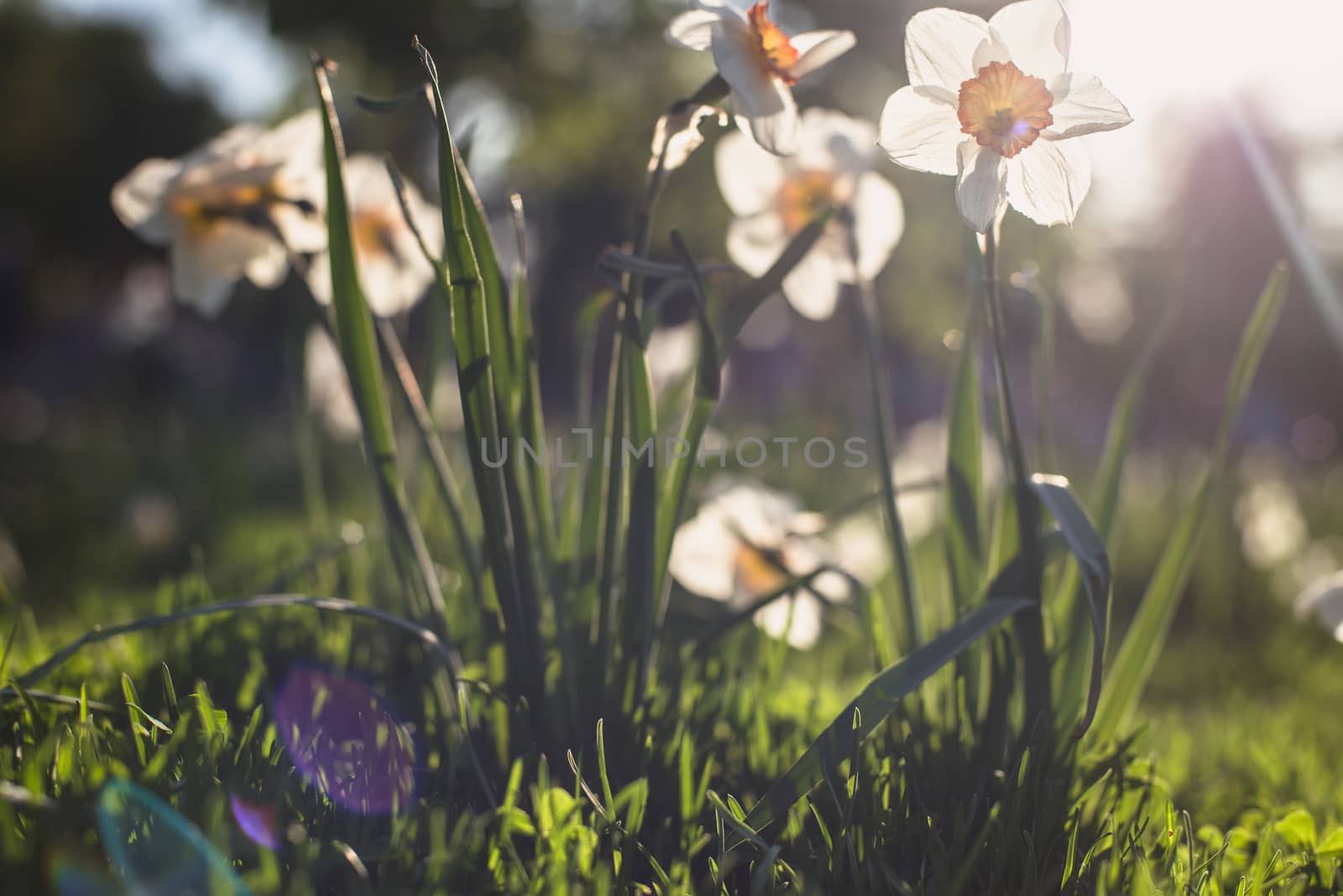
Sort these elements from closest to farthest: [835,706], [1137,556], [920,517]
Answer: [835,706], [920,517], [1137,556]

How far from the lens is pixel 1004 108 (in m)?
0.89

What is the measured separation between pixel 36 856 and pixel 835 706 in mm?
940

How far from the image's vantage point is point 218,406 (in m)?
5.30

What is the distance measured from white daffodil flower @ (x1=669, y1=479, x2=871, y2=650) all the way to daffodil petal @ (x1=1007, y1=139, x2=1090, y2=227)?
591mm

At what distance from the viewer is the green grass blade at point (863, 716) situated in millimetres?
874

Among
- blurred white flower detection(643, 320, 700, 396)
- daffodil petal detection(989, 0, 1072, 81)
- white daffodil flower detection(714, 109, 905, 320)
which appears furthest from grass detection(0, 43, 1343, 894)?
blurred white flower detection(643, 320, 700, 396)

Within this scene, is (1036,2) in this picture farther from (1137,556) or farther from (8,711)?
(1137,556)

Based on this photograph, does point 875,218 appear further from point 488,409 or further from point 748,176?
point 488,409

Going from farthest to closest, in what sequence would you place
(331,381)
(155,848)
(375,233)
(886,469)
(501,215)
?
(501,215) < (331,381) < (375,233) < (886,469) < (155,848)

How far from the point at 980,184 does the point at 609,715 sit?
69cm

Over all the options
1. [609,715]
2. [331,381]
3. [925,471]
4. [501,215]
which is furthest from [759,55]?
[501,215]

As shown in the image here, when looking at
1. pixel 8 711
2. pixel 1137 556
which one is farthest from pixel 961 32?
pixel 1137 556

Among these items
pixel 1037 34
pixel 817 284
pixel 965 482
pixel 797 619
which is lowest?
pixel 797 619

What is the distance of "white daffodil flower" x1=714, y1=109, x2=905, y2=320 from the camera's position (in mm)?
1329
